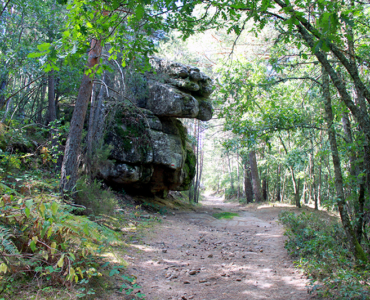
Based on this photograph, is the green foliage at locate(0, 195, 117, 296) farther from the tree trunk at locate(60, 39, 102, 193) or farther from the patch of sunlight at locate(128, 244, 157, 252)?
the tree trunk at locate(60, 39, 102, 193)

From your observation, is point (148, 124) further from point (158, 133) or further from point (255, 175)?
point (255, 175)

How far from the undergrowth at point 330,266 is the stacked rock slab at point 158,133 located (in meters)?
7.12

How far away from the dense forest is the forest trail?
393mm

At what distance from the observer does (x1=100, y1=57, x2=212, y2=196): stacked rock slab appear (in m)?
11.2

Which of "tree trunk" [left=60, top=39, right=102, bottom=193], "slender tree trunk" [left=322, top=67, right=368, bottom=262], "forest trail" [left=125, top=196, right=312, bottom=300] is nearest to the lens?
"forest trail" [left=125, top=196, right=312, bottom=300]

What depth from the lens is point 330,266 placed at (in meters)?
4.09

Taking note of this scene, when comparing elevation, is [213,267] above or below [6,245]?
below

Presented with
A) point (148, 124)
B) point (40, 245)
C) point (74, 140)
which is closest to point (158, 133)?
point (148, 124)

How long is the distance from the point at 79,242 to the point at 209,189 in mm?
55124

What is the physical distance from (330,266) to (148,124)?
18.6 feet

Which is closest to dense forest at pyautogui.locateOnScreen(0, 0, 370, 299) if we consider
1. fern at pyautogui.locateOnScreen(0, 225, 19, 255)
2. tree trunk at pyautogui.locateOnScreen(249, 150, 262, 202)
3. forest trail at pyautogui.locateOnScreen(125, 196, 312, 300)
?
fern at pyautogui.locateOnScreen(0, 225, 19, 255)

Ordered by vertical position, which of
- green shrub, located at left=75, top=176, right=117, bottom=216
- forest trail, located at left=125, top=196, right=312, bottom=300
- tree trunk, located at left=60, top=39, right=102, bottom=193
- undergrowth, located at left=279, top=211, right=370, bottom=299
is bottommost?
forest trail, located at left=125, top=196, right=312, bottom=300

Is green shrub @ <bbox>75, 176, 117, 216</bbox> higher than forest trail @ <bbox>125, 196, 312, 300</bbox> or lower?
higher

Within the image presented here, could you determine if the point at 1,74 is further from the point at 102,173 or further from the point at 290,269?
the point at 290,269
